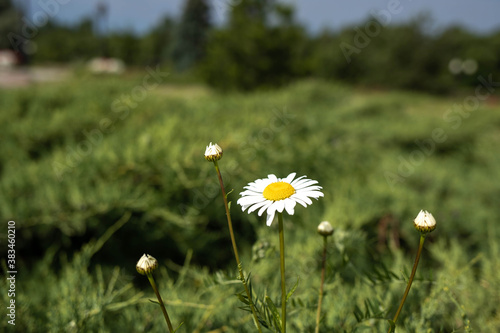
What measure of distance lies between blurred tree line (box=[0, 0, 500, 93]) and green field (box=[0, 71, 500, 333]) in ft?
8.11

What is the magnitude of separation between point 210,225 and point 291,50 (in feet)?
33.7

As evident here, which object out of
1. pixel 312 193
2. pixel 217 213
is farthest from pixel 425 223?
pixel 217 213

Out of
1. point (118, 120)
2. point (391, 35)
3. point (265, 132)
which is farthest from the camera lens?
point (391, 35)

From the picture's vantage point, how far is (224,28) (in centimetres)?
1219

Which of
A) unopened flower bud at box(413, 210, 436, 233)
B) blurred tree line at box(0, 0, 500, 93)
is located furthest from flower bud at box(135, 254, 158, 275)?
blurred tree line at box(0, 0, 500, 93)

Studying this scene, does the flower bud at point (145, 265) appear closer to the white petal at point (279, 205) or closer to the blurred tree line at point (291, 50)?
the white petal at point (279, 205)

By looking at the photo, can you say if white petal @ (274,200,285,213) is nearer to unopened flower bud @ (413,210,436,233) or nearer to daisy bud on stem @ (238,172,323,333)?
daisy bud on stem @ (238,172,323,333)

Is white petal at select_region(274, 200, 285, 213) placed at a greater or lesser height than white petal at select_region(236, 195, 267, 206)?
lesser

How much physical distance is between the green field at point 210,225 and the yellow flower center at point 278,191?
18 cm

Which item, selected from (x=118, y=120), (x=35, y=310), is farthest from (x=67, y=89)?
(x=35, y=310)

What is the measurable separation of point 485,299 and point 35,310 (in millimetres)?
1243

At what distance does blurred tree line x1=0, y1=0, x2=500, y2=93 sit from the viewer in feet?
36.8

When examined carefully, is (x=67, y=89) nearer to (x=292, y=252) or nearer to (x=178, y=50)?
(x=292, y=252)

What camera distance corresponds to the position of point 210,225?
1.91 meters
